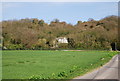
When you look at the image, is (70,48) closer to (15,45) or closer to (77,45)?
(77,45)

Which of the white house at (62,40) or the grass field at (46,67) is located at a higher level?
the white house at (62,40)

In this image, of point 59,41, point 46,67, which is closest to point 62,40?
point 59,41

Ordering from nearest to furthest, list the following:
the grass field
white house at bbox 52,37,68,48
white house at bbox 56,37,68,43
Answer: the grass field → white house at bbox 52,37,68,48 → white house at bbox 56,37,68,43

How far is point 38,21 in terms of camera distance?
348 feet

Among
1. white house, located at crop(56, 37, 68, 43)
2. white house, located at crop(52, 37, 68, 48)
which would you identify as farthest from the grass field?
white house, located at crop(56, 37, 68, 43)

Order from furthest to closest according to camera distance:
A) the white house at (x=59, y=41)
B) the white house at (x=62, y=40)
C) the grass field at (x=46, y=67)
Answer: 1. the white house at (x=62, y=40)
2. the white house at (x=59, y=41)
3. the grass field at (x=46, y=67)

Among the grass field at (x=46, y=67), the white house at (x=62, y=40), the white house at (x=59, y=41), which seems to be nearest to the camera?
the grass field at (x=46, y=67)

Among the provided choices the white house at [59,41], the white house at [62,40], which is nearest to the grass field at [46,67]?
the white house at [59,41]

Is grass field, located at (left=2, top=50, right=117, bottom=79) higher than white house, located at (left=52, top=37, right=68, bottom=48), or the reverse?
white house, located at (left=52, top=37, right=68, bottom=48)

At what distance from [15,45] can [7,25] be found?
45.7 ft

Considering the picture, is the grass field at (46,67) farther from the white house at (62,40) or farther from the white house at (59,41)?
the white house at (62,40)

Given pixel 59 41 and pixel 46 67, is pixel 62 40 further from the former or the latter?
pixel 46 67

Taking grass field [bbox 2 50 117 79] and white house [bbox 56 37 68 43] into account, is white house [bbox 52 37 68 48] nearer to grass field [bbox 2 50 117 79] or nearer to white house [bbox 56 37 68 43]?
white house [bbox 56 37 68 43]

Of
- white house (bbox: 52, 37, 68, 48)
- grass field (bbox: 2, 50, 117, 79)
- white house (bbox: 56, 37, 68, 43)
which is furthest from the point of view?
white house (bbox: 56, 37, 68, 43)
